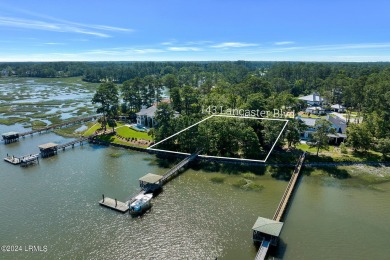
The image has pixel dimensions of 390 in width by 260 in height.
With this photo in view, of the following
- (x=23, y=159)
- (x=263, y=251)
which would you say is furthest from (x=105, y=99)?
(x=263, y=251)

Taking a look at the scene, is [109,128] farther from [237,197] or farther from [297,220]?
[297,220]

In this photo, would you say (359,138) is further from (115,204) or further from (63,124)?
(63,124)

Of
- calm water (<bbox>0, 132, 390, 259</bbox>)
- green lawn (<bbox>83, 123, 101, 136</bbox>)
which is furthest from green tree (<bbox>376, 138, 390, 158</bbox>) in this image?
green lawn (<bbox>83, 123, 101, 136</bbox>)

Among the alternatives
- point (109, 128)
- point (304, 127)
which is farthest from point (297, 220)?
point (109, 128)

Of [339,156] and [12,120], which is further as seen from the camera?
[12,120]

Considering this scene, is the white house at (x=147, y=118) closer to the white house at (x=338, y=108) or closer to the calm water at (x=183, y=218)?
the calm water at (x=183, y=218)

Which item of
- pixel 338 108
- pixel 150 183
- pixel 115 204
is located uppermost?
pixel 338 108

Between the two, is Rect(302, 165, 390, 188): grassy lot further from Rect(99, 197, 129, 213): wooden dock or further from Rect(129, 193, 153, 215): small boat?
Rect(99, 197, 129, 213): wooden dock
